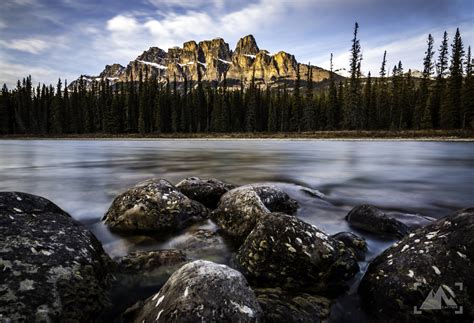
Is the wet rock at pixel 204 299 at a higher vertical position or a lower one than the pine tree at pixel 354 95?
lower

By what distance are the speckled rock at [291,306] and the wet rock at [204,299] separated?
333mm

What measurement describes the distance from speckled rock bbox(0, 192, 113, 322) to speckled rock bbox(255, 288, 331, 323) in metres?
1.74

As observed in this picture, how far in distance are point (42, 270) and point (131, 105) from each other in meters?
79.5

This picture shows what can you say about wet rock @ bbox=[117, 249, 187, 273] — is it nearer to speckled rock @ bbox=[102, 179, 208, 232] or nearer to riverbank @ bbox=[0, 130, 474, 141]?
speckled rock @ bbox=[102, 179, 208, 232]

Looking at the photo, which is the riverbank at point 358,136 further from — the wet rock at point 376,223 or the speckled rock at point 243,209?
the speckled rock at point 243,209

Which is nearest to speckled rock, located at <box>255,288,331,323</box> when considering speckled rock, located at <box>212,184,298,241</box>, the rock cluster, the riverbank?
the rock cluster

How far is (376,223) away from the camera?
5.53 m

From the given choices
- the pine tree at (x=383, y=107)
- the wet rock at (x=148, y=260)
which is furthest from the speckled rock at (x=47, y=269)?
the pine tree at (x=383, y=107)

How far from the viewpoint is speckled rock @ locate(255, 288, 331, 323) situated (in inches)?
110

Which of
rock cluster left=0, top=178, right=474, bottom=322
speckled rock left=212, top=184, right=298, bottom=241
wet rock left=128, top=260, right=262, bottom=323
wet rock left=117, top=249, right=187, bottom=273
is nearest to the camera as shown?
wet rock left=128, top=260, right=262, bottom=323

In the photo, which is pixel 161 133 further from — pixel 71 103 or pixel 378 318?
pixel 378 318

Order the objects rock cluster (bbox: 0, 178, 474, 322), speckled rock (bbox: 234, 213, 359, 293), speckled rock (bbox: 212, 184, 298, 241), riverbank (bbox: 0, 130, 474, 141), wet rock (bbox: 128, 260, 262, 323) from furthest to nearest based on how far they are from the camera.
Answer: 1. riverbank (bbox: 0, 130, 474, 141)
2. speckled rock (bbox: 212, 184, 298, 241)
3. speckled rock (bbox: 234, 213, 359, 293)
4. rock cluster (bbox: 0, 178, 474, 322)
5. wet rock (bbox: 128, 260, 262, 323)

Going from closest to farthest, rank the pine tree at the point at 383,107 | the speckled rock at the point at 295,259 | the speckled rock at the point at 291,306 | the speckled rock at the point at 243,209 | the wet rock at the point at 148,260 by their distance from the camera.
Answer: the speckled rock at the point at 291,306 → the speckled rock at the point at 295,259 → the wet rock at the point at 148,260 → the speckled rock at the point at 243,209 → the pine tree at the point at 383,107

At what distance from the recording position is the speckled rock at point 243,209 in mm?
5258
